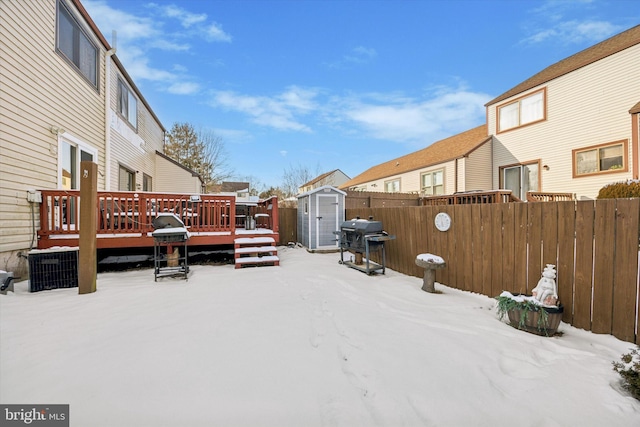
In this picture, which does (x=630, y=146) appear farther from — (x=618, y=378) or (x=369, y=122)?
(x=369, y=122)

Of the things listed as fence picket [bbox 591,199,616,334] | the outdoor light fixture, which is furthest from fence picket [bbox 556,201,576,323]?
the outdoor light fixture

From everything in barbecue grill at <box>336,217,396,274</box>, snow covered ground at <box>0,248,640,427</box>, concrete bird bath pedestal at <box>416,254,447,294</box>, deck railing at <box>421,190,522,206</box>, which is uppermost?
deck railing at <box>421,190,522,206</box>

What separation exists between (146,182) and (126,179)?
2310mm

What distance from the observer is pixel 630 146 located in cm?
804

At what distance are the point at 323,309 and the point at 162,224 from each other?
3651 millimetres

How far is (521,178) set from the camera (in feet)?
38.2

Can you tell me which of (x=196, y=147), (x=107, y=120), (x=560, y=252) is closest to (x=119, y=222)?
(x=107, y=120)

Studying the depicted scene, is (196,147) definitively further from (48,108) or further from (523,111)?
(523,111)

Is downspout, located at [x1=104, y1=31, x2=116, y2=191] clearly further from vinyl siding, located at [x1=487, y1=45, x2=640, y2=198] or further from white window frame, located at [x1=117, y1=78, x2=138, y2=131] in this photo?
vinyl siding, located at [x1=487, y1=45, x2=640, y2=198]

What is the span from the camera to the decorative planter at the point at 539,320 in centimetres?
289

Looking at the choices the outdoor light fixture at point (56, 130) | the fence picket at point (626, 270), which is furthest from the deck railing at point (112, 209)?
the fence picket at point (626, 270)

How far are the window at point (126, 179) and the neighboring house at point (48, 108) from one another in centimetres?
31

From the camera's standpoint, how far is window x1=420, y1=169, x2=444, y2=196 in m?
14.1

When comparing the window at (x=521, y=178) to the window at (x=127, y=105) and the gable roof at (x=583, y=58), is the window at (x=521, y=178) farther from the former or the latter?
the window at (x=127, y=105)
